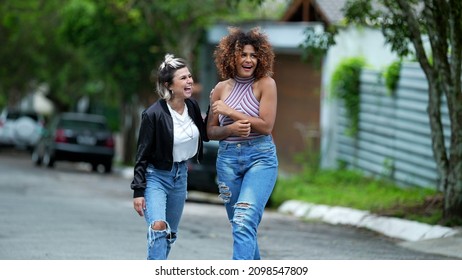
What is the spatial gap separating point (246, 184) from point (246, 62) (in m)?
0.84

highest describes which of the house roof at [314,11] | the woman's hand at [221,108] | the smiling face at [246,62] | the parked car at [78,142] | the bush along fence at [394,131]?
the house roof at [314,11]

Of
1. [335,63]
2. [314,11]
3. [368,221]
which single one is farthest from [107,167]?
[368,221]

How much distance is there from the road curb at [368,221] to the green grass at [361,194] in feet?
0.64

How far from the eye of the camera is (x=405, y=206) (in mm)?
15680

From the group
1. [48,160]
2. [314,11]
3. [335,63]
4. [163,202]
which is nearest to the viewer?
[163,202]

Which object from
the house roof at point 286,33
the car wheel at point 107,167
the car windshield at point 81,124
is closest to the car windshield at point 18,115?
the car wheel at point 107,167

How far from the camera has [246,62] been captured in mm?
7980

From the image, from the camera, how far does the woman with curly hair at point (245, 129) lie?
785 centimetres

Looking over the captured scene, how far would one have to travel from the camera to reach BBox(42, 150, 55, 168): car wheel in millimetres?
31388

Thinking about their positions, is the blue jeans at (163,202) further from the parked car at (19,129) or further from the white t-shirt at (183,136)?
the parked car at (19,129)

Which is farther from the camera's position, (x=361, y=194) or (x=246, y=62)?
(x=361, y=194)

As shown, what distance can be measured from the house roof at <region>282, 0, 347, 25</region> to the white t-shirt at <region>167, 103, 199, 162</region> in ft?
54.5

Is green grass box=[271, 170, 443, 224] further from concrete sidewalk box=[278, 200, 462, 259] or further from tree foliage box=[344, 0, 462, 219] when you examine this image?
tree foliage box=[344, 0, 462, 219]

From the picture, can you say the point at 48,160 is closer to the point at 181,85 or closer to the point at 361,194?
the point at 361,194
